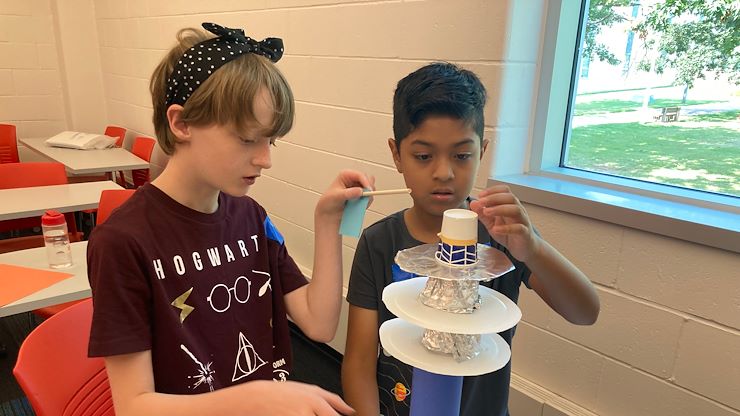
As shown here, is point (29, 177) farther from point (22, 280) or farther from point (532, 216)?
point (532, 216)

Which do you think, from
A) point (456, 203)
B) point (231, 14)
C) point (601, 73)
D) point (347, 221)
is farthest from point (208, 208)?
point (231, 14)

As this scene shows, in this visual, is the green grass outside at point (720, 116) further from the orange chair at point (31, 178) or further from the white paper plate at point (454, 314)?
the orange chair at point (31, 178)

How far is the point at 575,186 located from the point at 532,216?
0.53ft

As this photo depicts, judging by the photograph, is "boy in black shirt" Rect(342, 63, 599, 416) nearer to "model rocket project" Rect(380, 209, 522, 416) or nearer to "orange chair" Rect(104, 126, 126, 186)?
"model rocket project" Rect(380, 209, 522, 416)

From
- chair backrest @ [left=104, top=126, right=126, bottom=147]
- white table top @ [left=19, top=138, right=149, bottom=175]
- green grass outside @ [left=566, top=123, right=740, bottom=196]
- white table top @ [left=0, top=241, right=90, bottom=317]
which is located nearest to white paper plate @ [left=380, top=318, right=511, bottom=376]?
green grass outside @ [left=566, top=123, right=740, bottom=196]

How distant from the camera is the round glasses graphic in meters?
1.03

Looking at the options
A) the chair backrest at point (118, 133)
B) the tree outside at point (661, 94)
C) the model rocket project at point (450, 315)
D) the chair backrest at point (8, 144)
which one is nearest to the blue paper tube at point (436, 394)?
the model rocket project at point (450, 315)

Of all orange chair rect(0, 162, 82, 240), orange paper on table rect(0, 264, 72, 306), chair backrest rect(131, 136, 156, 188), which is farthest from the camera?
chair backrest rect(131, 136, 156, 188)

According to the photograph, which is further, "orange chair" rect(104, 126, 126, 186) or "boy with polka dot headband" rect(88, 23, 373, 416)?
"orange chair" rect(104, 126, 126, 186)

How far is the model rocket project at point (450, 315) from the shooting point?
1.69 feet

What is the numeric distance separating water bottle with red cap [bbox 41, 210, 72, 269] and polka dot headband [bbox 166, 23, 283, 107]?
1.16 m

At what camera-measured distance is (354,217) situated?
2.67 feet

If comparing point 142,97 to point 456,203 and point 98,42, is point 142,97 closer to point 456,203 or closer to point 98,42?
point 98,42

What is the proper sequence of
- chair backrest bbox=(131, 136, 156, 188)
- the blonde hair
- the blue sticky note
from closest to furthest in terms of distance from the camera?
the blue sticky note < the blonde hair < chair backrest bbox=(131, 136, 156, 188)
